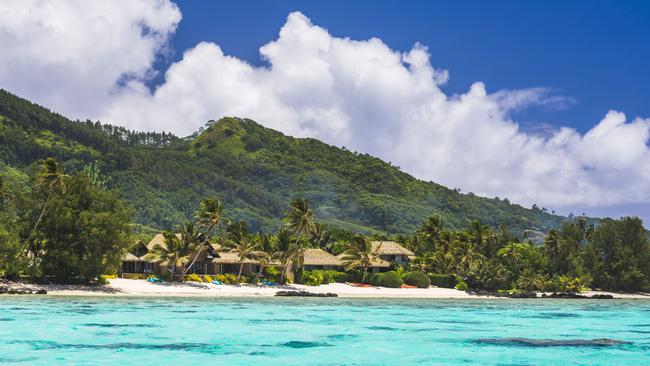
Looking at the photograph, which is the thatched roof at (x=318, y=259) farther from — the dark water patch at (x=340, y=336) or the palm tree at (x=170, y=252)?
the dark water patch at (x=340, y=336)

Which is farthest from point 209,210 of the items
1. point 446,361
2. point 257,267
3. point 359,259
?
point 446,361

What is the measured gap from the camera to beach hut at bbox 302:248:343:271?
90.9 m

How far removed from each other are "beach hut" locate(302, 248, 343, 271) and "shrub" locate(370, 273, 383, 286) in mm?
5302

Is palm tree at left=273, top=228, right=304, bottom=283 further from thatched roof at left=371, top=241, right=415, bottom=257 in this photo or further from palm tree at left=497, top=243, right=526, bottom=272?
palm tree at left=497, top=243, right=526, bottom=272

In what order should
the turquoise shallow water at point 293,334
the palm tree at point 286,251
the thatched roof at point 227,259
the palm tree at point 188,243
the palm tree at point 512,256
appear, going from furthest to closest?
the palm tree at point 512,256, the thatched roof at point 227,259, the palm tree at point 286,251, the palm tree at point 188,243, the turquoise shallow water at point 293,334

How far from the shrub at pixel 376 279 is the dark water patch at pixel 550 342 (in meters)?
50.0

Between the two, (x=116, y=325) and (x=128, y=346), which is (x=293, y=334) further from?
(x=116, y=325)

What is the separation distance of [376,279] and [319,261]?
29.5 ft

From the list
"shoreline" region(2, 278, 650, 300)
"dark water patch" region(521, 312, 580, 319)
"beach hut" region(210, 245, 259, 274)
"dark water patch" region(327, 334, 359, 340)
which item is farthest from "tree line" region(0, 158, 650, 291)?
"dark water patch" region(327, 334, 359, 340)

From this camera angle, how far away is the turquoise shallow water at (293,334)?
2892cm

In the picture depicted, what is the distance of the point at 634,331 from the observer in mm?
44156

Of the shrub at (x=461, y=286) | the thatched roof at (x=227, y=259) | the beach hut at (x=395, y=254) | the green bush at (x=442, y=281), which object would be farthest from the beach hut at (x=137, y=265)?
the shrub at (x=461, y=286)

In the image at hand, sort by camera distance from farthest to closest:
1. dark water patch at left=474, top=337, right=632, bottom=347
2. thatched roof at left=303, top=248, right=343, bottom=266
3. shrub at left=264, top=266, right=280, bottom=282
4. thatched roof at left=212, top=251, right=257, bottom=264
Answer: thatched roof at left=303, top=248, right=343, bottom=266 < thatched roof at left=212, top=251, right=257, bottom=264 < shrub at left=264, top=266, right=280, bottom=282 < dark water patch at left=474, top=337, right=632, bottom=347

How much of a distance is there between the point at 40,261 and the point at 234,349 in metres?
40.4
